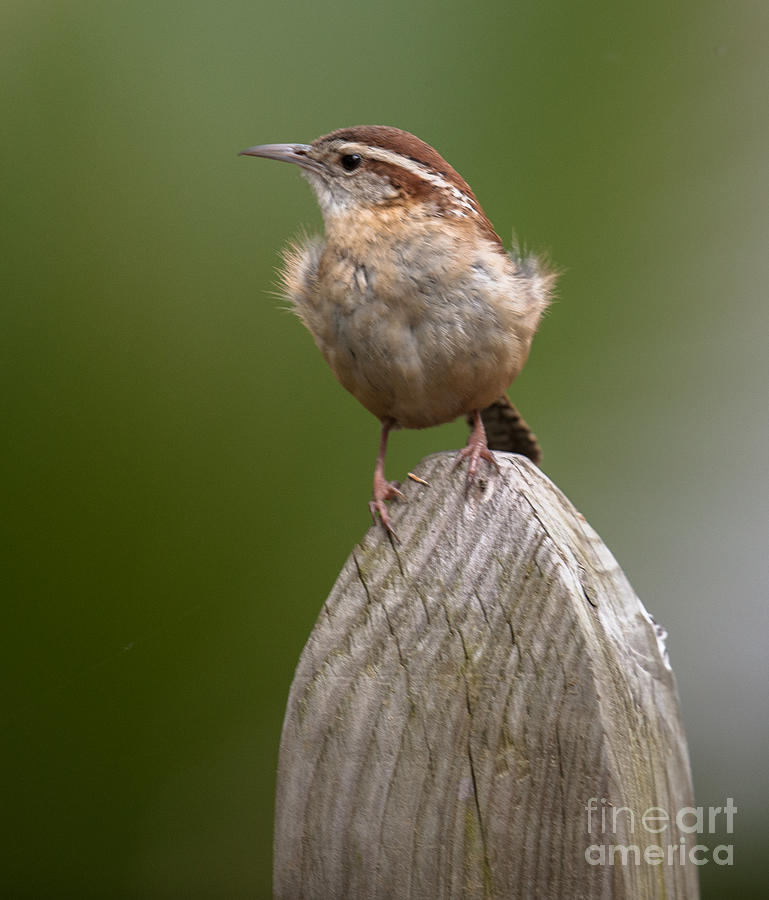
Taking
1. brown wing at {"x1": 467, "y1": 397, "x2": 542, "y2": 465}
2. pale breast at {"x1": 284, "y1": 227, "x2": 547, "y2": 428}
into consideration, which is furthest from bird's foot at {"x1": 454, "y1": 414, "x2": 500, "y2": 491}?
brown wing at {"x1": 467, "y1": 397, "x2": 542, "y2": 465}

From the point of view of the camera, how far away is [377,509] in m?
1.61

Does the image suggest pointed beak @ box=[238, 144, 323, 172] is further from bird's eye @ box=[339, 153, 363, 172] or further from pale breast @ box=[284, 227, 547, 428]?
pale breast @ box=[284, 227, 547, 428]

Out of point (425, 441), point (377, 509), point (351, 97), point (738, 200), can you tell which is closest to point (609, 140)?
point (738, 200)

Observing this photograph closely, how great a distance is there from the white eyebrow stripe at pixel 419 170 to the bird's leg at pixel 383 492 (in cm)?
53

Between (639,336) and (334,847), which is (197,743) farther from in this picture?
(639,336)

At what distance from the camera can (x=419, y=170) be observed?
Result: 6.77ft

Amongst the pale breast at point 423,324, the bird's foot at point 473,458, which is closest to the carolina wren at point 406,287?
the pale breast at point 423,324

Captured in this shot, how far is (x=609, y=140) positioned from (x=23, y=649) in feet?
7.17

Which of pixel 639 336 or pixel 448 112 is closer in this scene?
pixel 448 112

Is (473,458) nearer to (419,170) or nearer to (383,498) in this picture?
(383,498)

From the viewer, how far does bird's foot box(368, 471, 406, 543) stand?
1491 millimetres

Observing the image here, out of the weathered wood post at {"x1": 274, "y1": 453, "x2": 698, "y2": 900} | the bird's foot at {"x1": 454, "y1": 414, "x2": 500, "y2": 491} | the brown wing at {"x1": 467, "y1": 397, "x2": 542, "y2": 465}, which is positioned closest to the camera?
the weathered wood post at {"x1": 274, "y1": 453, "x2": 698, "y2": 900}

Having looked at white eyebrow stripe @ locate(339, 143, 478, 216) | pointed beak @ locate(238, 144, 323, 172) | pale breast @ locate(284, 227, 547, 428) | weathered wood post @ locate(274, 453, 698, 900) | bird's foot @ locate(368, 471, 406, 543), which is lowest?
weathered wood post @ locate(274, 453, 698, 900)

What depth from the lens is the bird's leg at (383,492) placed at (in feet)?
4.95
